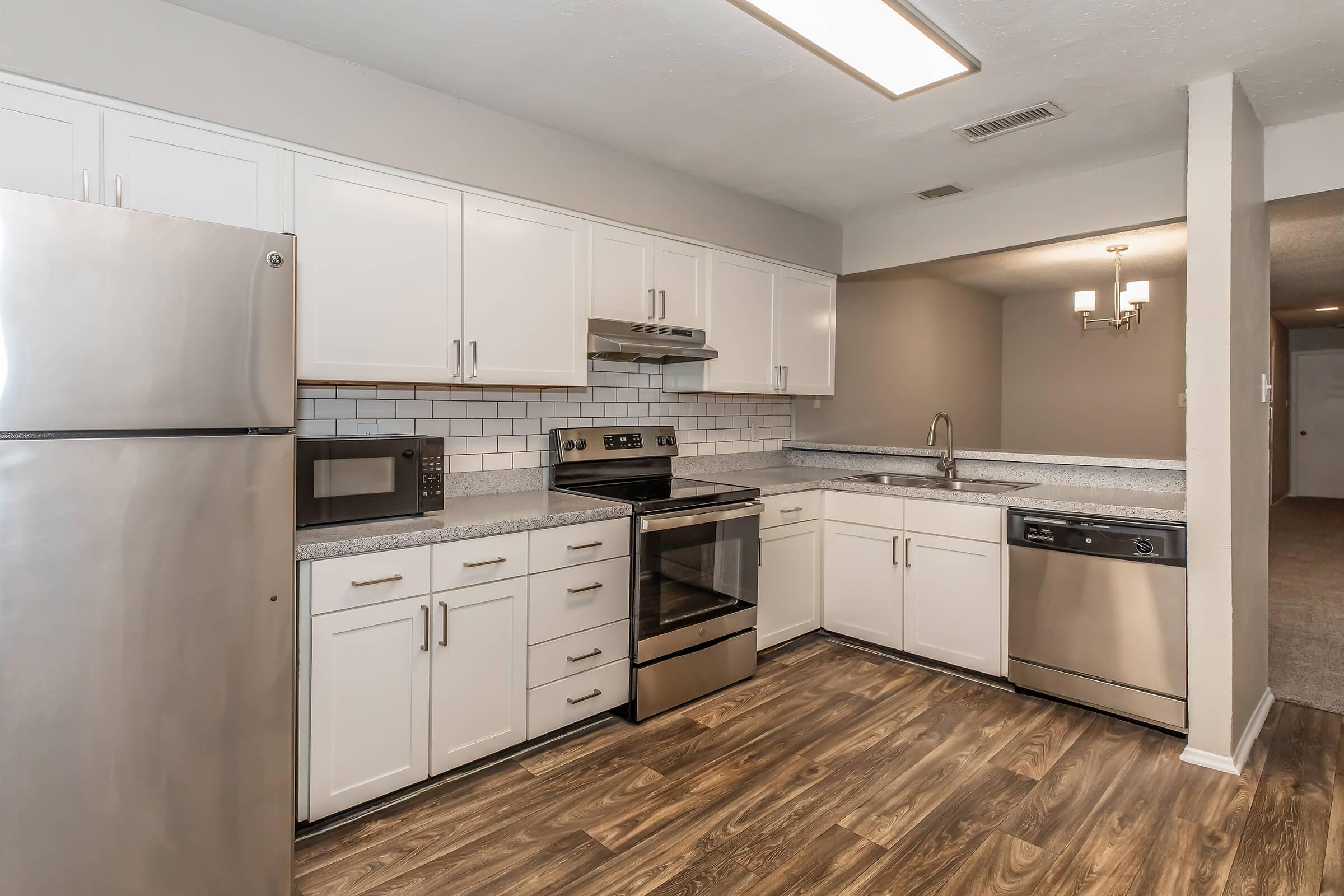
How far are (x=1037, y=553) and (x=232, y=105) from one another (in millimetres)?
3379

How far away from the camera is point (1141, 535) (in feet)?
9.02

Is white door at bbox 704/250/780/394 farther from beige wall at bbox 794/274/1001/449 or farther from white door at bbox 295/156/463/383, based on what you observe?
white door at bbox 295/156/463/383

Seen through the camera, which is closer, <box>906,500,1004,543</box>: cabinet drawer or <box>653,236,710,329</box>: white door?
<box>906,500,1004,543</box>: cabinet drawer

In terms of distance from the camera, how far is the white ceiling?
210cm

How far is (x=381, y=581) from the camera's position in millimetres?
2191

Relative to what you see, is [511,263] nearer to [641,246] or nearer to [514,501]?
[641,246]

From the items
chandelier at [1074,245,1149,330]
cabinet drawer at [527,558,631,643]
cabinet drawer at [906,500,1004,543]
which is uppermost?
chandelier at [1074,245,1149,330]

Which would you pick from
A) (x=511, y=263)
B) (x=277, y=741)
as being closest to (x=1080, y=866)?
(x=277, y=741)

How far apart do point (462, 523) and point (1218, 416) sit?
2641 mm

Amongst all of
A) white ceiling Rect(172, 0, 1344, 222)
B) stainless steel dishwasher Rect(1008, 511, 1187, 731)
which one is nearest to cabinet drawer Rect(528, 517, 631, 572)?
white ceiling Rect(172, 0, 1344, 222)

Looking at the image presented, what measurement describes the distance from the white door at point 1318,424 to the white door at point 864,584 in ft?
31.9

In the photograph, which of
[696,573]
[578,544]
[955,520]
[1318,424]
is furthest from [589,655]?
[1318,424]

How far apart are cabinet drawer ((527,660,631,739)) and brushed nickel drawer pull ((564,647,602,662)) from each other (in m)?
0.06

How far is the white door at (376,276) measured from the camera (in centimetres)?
232
